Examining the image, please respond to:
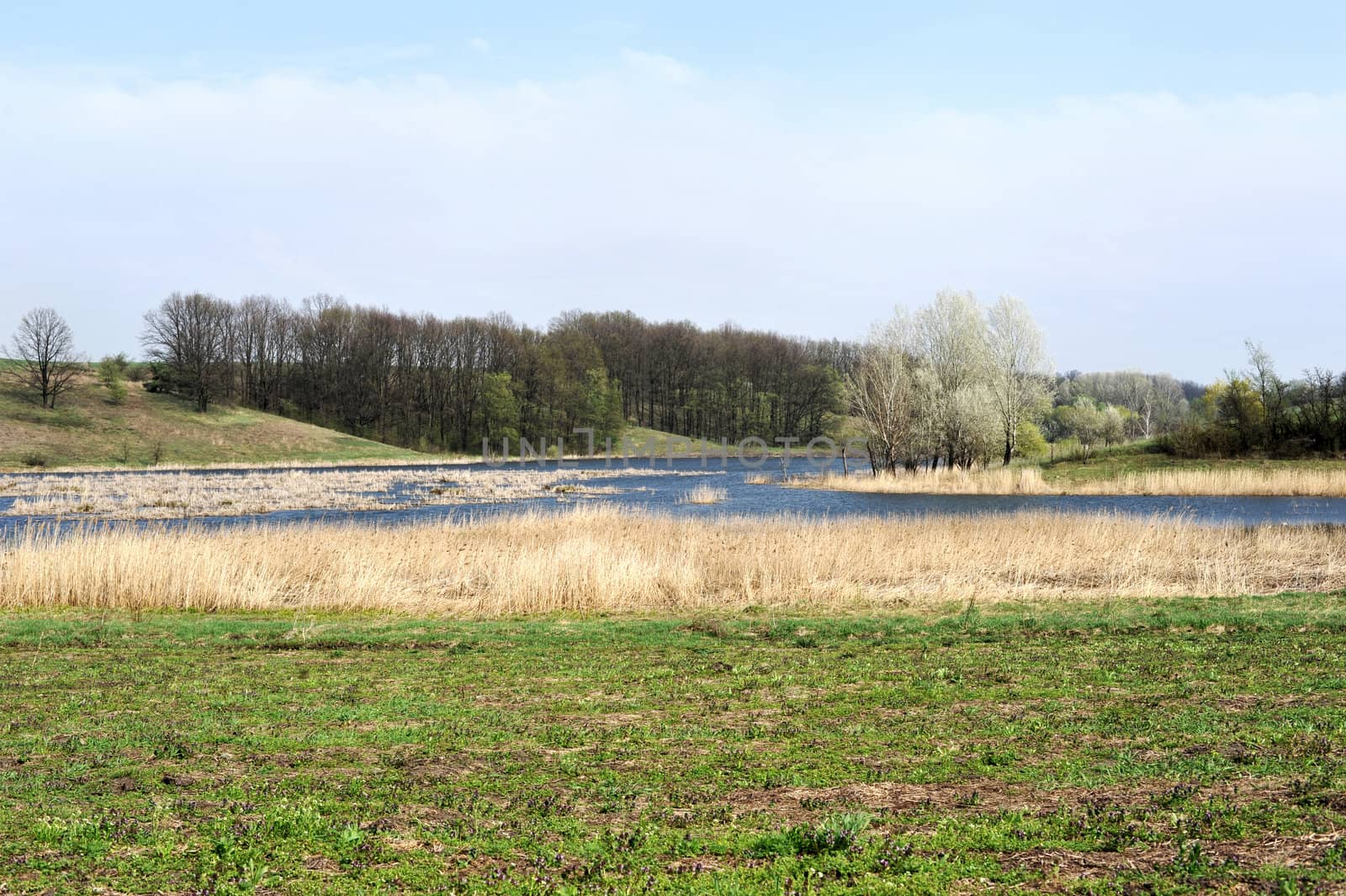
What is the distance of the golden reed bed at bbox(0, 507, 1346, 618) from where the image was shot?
50.5 feet

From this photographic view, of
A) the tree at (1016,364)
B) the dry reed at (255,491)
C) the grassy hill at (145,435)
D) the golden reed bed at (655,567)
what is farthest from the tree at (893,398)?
the grassy hill at (145,435)

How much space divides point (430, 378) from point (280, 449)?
80.8ft

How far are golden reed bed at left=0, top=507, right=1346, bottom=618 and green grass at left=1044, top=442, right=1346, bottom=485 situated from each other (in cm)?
2077

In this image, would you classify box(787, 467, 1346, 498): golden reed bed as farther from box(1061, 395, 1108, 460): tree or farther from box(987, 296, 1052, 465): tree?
box(1061, 395, 1108, 460): tree

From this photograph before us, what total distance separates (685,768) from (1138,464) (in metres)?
44.6

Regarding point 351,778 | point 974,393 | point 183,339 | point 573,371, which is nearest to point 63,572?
point 351,778

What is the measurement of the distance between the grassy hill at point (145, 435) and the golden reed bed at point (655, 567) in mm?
53497

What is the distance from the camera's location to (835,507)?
1399 inches

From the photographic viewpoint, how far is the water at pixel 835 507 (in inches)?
1159

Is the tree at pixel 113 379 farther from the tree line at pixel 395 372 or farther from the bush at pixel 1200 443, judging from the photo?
the bush at pixel 1200 443

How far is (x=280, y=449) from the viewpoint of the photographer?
2980 inches

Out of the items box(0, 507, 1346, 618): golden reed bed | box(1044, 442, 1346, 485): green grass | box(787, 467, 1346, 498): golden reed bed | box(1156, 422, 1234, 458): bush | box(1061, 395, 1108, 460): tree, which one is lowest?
box(0, 507, 1346, 618): golden reed bed

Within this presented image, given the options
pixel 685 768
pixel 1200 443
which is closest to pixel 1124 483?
pixel 1200 443

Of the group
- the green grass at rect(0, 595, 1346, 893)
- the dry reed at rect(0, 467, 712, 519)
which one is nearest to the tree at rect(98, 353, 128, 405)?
the dry reed at rect(0, 467, 712, 519)
